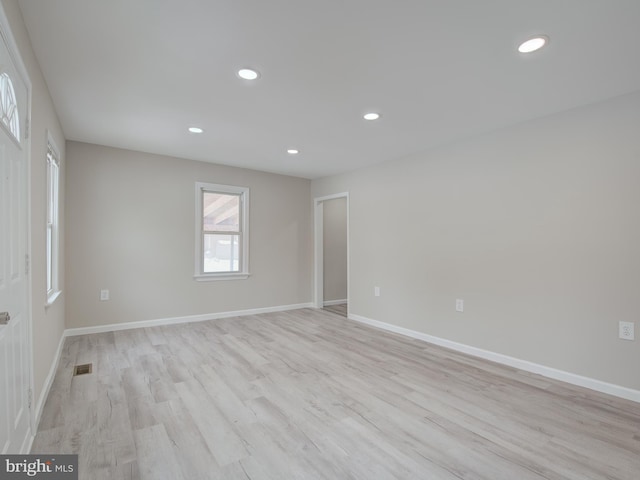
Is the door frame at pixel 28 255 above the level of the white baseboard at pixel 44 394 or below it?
above

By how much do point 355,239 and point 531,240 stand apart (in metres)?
2.53

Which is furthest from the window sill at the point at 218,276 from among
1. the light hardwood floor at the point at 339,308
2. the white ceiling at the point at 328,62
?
the white ceiling at the point at 328,62

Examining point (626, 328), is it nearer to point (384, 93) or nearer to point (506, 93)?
point (506, 93)

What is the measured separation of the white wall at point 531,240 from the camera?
2.66 metres

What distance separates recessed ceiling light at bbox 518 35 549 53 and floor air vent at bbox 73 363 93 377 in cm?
428

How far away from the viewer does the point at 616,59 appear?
7.09 feet

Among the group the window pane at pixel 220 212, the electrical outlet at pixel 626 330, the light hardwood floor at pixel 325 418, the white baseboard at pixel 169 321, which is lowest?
the light hardwood floor at pixel 325 418

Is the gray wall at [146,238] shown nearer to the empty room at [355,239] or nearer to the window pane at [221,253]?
the empty room at [355,239]

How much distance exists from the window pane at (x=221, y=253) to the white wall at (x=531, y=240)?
8.21ft

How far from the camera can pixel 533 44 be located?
6.60ft

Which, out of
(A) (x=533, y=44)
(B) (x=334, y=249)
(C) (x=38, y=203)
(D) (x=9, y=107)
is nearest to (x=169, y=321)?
(C) (x=38, y=203)

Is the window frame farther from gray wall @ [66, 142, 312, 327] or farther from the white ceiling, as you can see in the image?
gray wall @ [66, 142, 312, 327]

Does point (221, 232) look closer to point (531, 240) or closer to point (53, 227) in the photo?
point (53, 227)

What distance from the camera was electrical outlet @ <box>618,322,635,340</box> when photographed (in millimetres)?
2578
